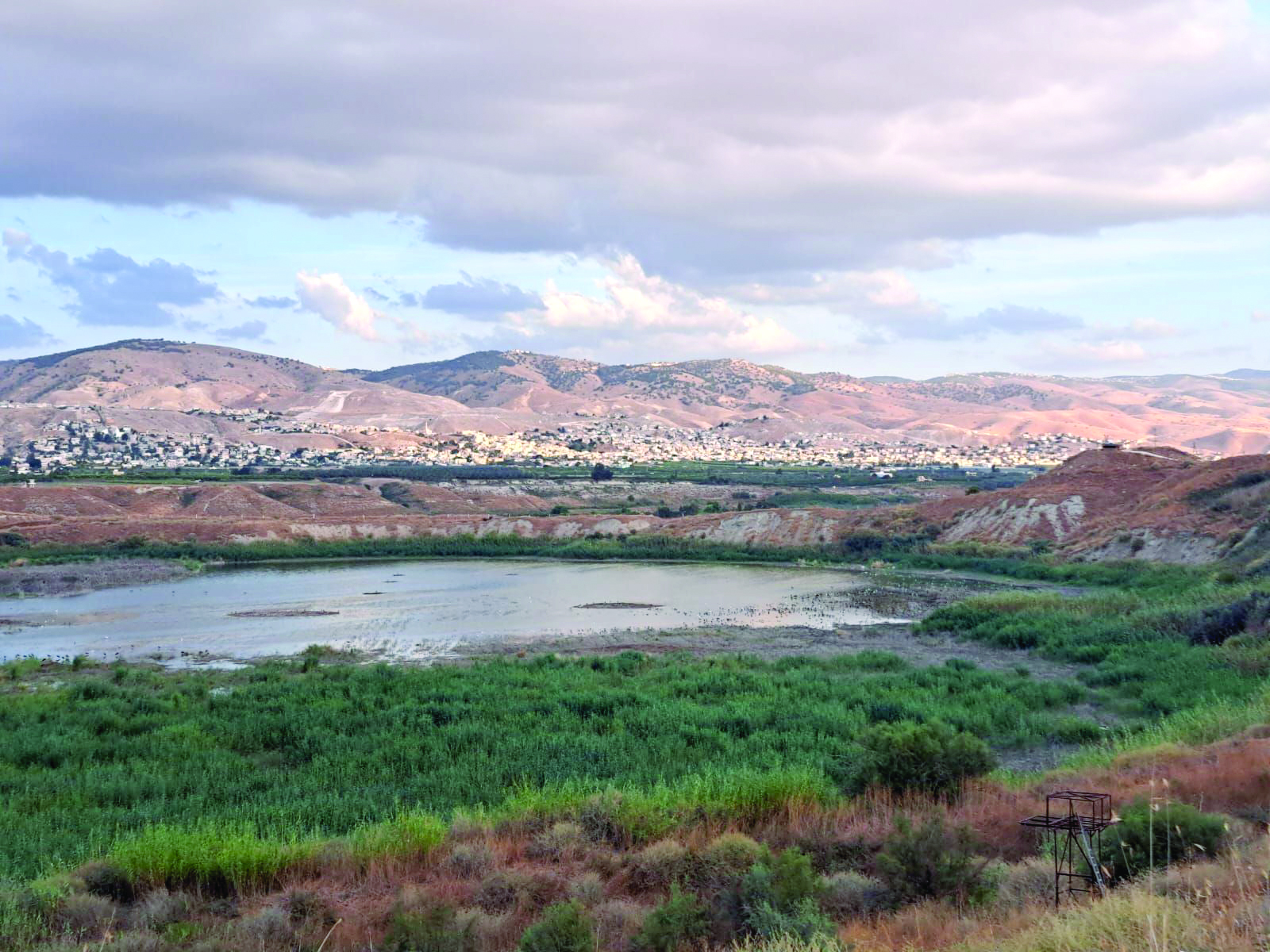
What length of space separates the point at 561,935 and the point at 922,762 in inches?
256

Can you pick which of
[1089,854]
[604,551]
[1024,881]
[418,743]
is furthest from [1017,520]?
[1089,854]

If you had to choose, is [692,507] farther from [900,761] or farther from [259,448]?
[259,448]

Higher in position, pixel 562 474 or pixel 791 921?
pixel 562 474

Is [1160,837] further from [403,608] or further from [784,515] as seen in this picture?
[784,515]

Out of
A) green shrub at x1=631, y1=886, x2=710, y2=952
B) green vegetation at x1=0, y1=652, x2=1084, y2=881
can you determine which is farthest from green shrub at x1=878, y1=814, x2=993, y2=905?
green vegetation at x1=0, y1=652, x2=1084, y2=881

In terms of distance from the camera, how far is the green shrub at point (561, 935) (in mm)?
7180

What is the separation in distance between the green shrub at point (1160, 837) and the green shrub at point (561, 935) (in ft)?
13.3

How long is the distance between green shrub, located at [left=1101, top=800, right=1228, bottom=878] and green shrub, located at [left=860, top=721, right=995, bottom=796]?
11.8 ft

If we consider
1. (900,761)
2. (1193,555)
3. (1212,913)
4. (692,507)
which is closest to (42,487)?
(692,507)

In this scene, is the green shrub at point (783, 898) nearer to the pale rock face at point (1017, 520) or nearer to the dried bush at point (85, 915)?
the dried bush at point (85, 915)

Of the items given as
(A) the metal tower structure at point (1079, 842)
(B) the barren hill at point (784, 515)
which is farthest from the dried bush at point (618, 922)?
(B) the barren hill at point (784, 515)

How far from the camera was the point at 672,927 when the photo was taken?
767 cm

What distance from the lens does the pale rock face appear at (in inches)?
2218

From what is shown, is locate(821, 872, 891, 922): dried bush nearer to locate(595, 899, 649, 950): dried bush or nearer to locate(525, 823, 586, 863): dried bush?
locate(595, 899, 649, 950): dried bush
